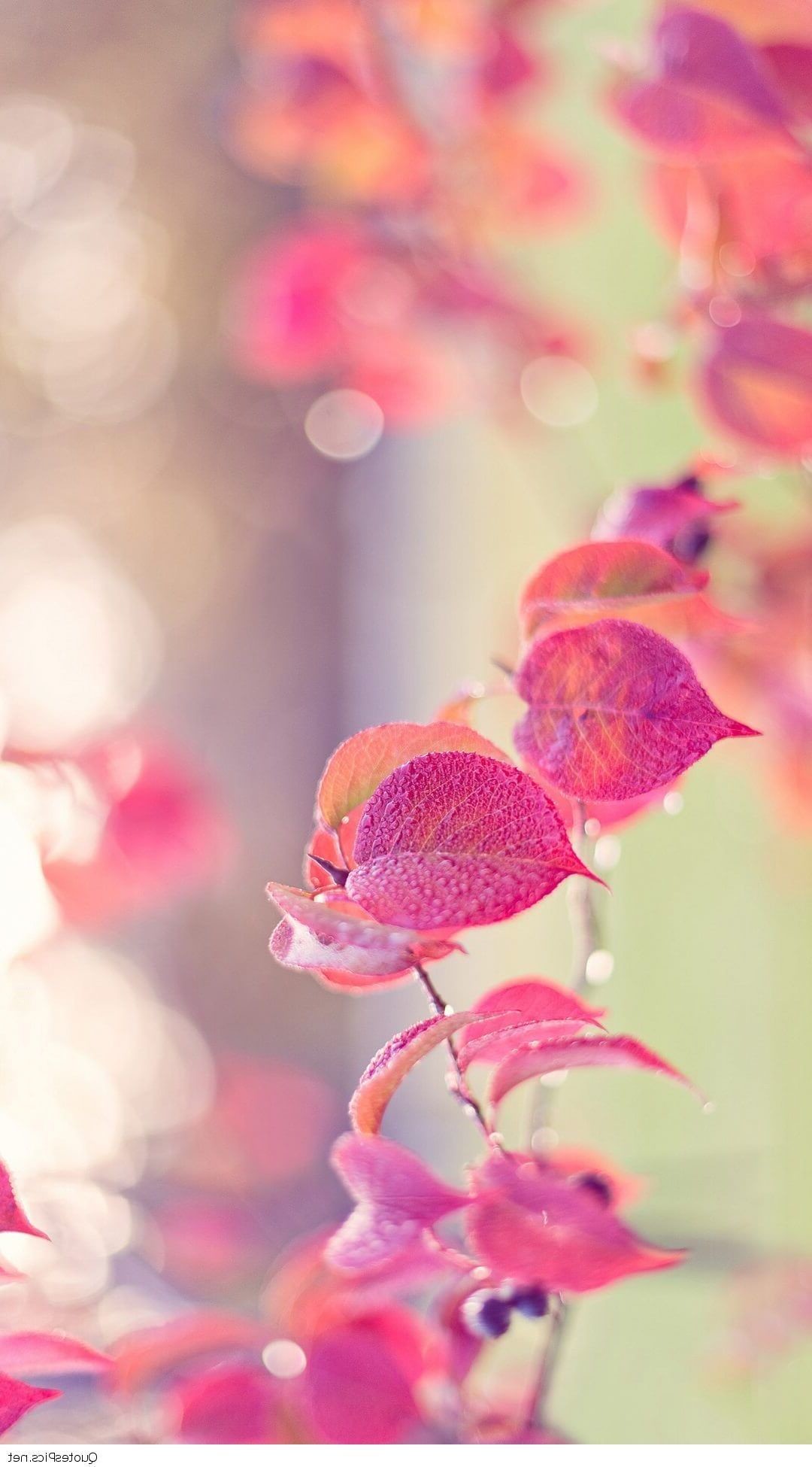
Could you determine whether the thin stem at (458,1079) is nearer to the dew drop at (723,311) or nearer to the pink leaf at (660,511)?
the pink leaf at (660,511)

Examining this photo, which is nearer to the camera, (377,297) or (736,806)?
(377,297)

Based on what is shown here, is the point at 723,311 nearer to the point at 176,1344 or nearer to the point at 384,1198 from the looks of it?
the point at 384,1198

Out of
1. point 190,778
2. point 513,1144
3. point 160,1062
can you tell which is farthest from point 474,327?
point 160,1062

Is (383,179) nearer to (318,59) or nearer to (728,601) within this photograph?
(318,59)

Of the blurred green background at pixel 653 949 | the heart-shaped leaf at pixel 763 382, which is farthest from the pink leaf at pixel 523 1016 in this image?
the blurred green background at pixel 653 949

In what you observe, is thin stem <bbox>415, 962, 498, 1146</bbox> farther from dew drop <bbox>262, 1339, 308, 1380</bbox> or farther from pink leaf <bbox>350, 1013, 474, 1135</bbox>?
dew drop <bbox>262, 1339, 308, 1380</bbox>

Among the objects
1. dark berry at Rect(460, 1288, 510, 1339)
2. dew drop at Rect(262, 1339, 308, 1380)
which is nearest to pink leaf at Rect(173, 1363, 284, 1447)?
dew drop at Rect(262, 1339, 308, 1380)

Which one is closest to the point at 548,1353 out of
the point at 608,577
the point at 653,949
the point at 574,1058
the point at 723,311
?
the point at 574,1058
